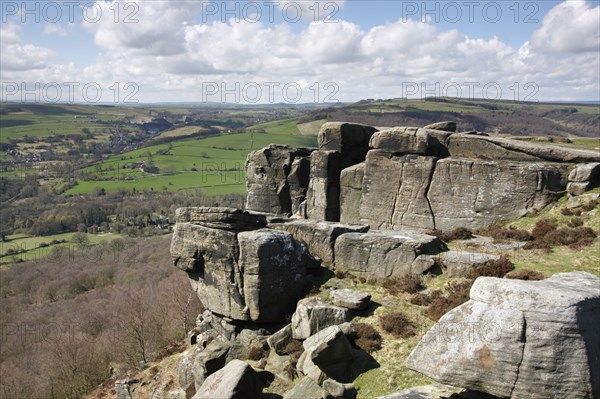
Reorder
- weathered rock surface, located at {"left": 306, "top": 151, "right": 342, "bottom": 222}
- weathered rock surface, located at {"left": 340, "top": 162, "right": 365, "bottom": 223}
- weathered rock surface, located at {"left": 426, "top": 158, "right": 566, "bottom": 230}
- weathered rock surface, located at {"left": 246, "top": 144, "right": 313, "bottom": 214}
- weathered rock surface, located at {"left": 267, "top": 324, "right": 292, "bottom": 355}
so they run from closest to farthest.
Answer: weathered rock surface, located at {"left": 267, "top": 324, "right": 292, "bottom": 355} < weathered rock surface, located at {"left": 426, "top": 158, "right": 566, "bottom": 230} < weathered rock surface, located at {"left": 340, "top": 162, "right": 365, "bottom": 223} < weathered rock surface, located at {"left": 306, "top": 151, "right": 342, "bottom": 222} < weathered rock surface, located at {"left": 246, "top": 144, "right": 313, "bottom": 214}

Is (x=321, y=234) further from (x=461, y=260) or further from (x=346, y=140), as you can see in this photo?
(x=346, y=140)

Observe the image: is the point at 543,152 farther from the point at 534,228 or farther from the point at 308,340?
the point at 308,340

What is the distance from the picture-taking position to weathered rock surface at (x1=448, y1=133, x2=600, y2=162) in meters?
23.6

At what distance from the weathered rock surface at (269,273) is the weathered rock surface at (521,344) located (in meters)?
10.1

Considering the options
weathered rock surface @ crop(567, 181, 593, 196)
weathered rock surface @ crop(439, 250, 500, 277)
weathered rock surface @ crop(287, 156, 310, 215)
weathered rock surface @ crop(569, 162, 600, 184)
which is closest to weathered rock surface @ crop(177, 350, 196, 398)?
weathered rock surface @ crop(439, 250, 500, 277)

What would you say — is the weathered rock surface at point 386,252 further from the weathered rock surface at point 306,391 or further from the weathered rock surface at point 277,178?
the weathered rock surface at point 277,178

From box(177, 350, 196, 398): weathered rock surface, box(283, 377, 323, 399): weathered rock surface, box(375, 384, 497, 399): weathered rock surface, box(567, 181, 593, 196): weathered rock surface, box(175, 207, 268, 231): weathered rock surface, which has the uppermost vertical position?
box(567, 181, 593, 196): weathered rock surface

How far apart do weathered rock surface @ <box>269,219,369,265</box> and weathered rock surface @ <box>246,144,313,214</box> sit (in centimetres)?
809

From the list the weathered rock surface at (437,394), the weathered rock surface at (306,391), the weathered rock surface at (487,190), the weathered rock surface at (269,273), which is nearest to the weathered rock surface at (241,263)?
the weathered rock surface at (269,273)

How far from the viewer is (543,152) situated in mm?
23984

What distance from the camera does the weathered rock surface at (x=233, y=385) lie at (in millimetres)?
14250

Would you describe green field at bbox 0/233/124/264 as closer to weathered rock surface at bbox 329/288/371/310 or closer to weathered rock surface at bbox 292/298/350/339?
weathered rock surface at bbox 292/298/350/339

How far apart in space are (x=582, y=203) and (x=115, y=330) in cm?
4553

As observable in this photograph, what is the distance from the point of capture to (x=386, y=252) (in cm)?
2089
